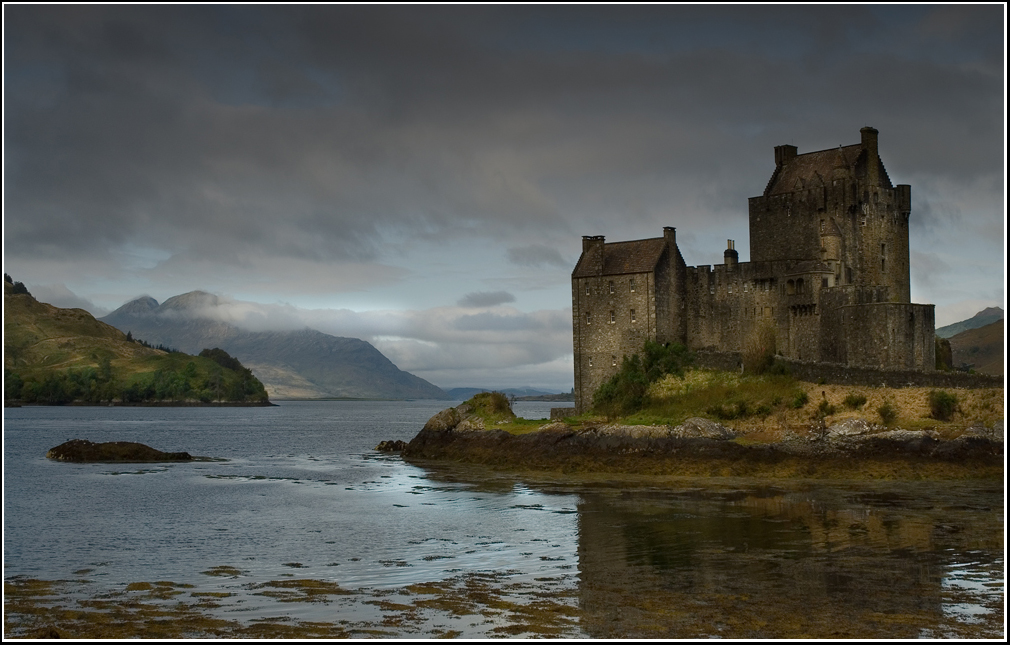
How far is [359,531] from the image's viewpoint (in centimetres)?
3009

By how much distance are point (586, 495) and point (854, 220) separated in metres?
28.4

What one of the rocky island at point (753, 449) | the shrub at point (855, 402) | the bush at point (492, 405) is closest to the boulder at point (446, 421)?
the bush at point (492, 405)

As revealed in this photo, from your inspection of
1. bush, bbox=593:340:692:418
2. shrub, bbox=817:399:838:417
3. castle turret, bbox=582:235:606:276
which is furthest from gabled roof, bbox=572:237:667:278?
shrub, bbox=817:399:838:417

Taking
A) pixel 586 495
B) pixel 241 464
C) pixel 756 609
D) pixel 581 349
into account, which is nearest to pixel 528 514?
pixel 586 495

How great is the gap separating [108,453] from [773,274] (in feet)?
139

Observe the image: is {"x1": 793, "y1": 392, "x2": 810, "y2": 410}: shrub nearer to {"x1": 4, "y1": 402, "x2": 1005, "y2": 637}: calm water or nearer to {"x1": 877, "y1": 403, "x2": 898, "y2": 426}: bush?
{"x1": 877, "y1": 403, "x2": 898, "y2": 426}: bush

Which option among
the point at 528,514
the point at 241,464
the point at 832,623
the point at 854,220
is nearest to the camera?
the point at 832,623

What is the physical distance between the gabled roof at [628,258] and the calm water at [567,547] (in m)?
16.6

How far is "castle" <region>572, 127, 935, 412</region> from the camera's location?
179 feet

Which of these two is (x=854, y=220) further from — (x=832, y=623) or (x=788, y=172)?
(x=832, y=623)

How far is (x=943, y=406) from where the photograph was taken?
42.2m

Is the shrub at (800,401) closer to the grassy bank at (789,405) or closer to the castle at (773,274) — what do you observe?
the grassy bank at (789,405)

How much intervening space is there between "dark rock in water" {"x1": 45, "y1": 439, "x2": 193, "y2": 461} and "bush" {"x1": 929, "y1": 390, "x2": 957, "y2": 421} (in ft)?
145

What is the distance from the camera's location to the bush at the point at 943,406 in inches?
1660
